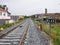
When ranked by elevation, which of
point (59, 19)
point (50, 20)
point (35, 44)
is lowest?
point (59, 19)

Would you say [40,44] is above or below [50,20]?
below

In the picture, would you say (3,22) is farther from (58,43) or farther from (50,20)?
(58,43)

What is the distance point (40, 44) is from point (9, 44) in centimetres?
245

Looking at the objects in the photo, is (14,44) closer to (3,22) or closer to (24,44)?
(24,44)

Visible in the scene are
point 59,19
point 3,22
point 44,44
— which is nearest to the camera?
point 44,44

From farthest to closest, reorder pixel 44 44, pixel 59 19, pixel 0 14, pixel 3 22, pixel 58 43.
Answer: pixel 0 14
pixel 59 19
pixel 3 22
pixel 44 44
pixel 58 43

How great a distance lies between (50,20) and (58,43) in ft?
19.8

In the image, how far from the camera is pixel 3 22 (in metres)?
65.6

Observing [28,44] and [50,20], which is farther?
[50,20]

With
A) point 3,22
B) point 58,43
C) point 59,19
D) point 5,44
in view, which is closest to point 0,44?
point 5,44

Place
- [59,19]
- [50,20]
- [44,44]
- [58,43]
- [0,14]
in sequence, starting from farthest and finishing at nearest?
[0,14] → [59,19] → [50,20] → [44,44] → [58,43]

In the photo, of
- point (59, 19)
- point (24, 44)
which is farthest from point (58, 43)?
point (59, 19)

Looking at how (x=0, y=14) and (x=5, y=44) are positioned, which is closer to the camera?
(x=5, y=44)

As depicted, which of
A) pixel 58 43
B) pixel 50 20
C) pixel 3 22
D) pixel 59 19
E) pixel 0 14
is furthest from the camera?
pixel 0 14
